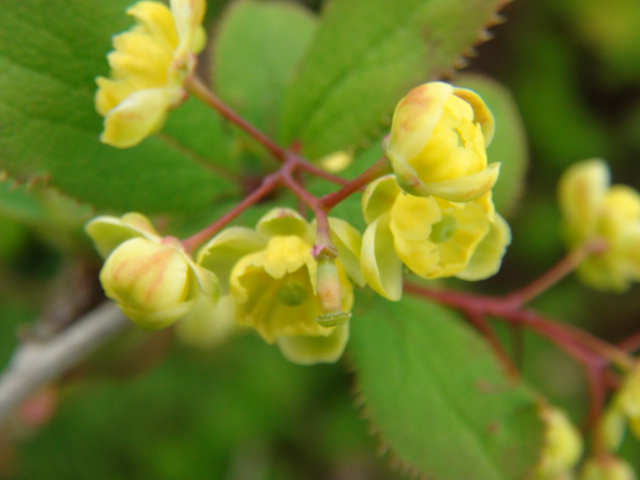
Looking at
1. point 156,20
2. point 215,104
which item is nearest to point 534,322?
point 215,104

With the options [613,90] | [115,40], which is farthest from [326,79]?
[613,90]

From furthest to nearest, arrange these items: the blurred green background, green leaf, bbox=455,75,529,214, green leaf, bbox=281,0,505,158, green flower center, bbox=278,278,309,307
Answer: the blurred green background < green leaf, bbox=455,75,529,214 < green leaf, bbox=281,0,505,158 < green flower center, bbox=278,278,309,307

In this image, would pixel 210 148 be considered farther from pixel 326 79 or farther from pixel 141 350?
pixel 141 350

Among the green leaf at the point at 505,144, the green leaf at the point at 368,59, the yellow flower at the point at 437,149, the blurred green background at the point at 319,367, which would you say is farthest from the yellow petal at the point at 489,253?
the blurred green background at the point at 319,367

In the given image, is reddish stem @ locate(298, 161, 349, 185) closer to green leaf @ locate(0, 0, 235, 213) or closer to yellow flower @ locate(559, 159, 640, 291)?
green leaf @ locate(0, 0, 235, 213)

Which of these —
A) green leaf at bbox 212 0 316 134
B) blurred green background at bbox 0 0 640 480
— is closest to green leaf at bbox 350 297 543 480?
green leaf at bbox 212 0 316 134

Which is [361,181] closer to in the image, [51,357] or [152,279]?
[152,279]


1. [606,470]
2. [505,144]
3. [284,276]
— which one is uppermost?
[284,276]
